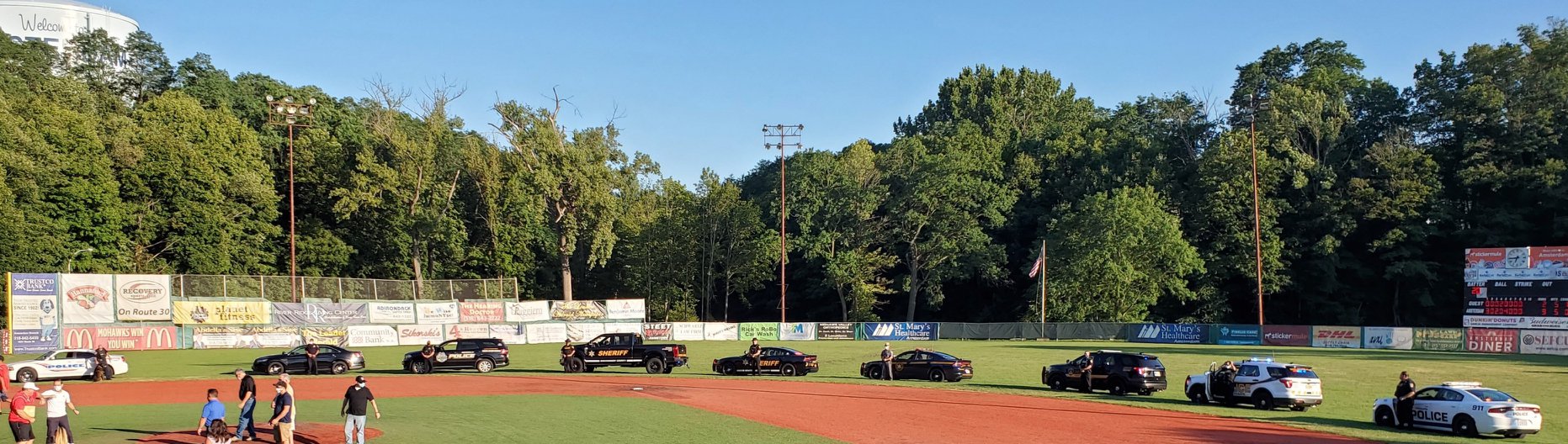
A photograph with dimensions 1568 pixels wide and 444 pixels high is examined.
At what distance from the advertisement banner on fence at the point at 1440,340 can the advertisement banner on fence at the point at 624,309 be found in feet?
151

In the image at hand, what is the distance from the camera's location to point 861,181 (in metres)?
95.2

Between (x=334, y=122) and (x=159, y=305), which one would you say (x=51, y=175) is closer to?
(x=159, y=305)

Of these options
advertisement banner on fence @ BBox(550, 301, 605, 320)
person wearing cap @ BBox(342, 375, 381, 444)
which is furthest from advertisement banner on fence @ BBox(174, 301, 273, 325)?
person wearing cap @ BBox(342, 375, 381, 444)

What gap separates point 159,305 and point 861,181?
55206mm

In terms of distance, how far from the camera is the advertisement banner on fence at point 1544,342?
2052 inches

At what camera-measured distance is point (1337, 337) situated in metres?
65.5

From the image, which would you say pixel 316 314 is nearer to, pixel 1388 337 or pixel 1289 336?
pixel 1289 336

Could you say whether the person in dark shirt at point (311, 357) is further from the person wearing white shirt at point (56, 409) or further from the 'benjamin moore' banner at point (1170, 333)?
the 'benjamin moore' banner at point (1170, 333)

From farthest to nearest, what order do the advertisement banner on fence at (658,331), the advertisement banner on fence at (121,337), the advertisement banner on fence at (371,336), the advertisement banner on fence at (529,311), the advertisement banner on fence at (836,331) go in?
the advertisement banner on fence at (836,331) < the advertisement banner on fence at (658,331) < the advertisement banner on fence at (529,311) < the advertisement banner on fence at (371,336) < the advertisement banner on fence at (121,337)

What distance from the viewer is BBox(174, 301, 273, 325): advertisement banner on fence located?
186ft

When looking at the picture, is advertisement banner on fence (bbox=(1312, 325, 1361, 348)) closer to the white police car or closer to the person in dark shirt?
the white police car

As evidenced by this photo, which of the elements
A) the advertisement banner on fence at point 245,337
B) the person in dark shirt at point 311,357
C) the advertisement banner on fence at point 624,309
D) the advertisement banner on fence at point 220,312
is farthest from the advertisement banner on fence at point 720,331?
the person in dark shirt at point 311,357

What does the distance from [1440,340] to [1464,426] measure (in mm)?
43894

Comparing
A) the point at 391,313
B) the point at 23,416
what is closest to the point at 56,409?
the point at 23,416
